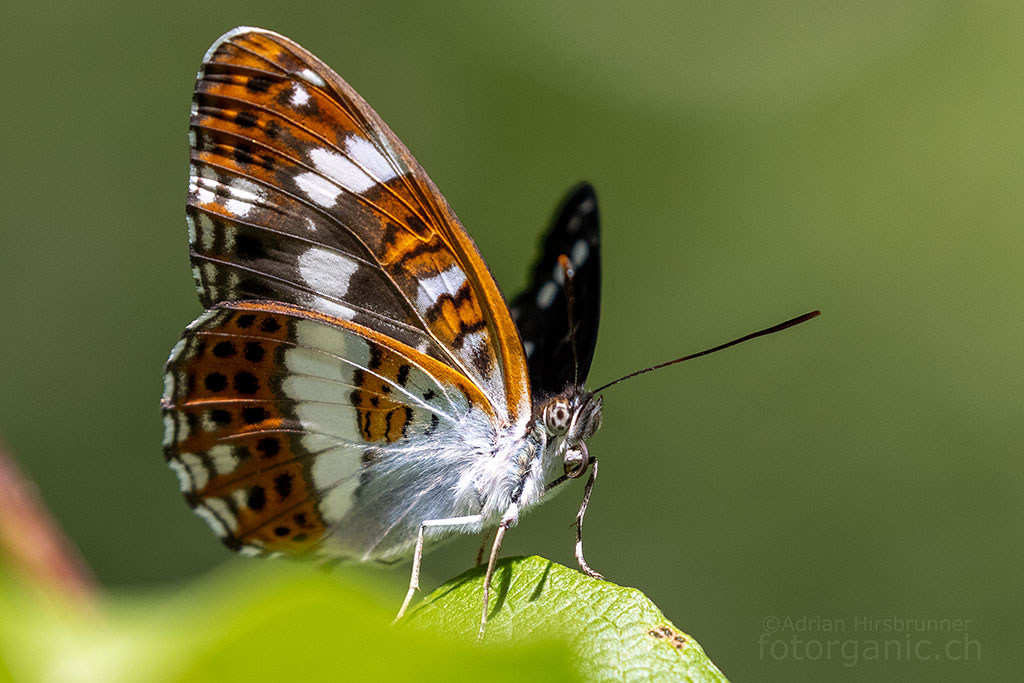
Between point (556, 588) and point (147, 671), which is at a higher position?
point (147, 671)

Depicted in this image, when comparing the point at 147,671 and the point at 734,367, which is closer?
the point at 147,671

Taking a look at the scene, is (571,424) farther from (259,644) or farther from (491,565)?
(259,644)

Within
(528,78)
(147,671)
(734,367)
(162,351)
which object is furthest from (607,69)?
(147,671)

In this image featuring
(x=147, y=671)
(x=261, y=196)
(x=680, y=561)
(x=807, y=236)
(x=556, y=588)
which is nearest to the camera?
(x=147, y=671)

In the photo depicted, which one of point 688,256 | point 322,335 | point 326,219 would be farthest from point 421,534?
point 688,256

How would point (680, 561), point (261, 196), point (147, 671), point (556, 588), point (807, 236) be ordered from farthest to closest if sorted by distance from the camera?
point (807, 236) < point (680, 561) < point (261, 196) < point (556, 588) < point (147, 671)

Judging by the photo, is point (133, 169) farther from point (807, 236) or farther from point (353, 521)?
point (353, 521)
